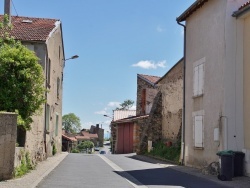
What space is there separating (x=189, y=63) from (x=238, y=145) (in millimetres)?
5476

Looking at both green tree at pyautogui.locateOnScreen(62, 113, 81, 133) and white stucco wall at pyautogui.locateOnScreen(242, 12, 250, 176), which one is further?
green tree at pyautogui.locateOnScreen(62, 113, 81, 133)

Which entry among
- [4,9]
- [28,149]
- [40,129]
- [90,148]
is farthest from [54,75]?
[90,148]

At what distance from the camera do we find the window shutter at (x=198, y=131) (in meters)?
16.8

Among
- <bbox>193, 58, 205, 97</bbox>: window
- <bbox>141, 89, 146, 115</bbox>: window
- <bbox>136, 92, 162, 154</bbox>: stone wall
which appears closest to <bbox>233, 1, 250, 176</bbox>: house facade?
<bbox>193, 58, 205, 97</bbox>: window

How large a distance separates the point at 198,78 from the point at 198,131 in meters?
2.35

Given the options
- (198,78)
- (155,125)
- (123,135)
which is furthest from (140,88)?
(198,78)

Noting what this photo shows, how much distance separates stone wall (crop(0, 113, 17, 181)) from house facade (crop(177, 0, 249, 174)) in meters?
7.70

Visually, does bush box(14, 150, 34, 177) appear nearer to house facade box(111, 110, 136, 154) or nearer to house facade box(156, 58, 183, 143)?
house facade box(156, 58, 183, 143)

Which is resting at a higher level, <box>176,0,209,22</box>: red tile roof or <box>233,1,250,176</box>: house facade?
<box>176,0,209,22</box>: red tile roof

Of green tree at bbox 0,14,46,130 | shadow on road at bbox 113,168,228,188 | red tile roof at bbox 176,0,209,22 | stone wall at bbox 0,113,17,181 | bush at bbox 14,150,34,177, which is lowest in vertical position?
shadow on road at bbox 113,168,228,188

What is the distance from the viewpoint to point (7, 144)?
11.2 meters

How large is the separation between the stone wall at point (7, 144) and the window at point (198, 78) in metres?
8.69

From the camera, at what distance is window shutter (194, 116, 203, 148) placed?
16.8m

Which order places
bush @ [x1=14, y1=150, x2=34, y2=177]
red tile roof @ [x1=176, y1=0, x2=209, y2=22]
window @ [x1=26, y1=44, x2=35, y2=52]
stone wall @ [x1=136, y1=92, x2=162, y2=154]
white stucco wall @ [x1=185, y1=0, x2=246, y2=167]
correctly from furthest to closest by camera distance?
stone wall @ [x1=136, y1=92, x2=162, y2=154], window @ [x1=26, y1=44, x2=35, y2=52], red tile roof @ [x1=176, y1=0, x2=209, y2=22], white stucco wall @ [x1=185, y1=0, x2=246, y2=167], bush @ [x1=14, y1=150, x2=34, y2=177]
